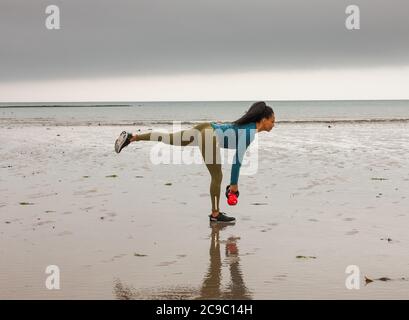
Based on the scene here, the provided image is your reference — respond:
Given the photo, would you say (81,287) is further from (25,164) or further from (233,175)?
(25,164)

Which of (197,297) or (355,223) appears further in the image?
(355,223)

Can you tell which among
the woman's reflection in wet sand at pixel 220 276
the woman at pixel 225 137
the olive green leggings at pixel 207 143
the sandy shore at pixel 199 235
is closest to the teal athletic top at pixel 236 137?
the woman at pixel 225 137

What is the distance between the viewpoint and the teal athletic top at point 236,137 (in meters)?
9.77

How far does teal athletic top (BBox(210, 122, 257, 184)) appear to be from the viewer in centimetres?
977

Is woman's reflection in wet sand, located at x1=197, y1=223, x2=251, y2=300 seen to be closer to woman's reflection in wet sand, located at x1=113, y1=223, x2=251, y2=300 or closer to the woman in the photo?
woman's reflection in wet sand, located at x1=113, y1=223, x2=251, y2=300

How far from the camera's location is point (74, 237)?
8531 millimetres

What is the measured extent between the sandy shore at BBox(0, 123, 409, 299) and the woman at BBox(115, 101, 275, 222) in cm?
61

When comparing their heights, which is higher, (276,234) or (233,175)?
(233,175)

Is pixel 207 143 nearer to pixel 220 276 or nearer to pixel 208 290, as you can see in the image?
pixel 220 276

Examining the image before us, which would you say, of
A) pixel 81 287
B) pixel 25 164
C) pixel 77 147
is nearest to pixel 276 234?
pixel 81 287

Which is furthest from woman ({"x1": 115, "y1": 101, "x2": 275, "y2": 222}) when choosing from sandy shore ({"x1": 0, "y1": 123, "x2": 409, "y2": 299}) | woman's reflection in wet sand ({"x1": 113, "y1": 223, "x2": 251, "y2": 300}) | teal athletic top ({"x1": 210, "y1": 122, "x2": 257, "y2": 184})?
woman's reflection in wet sand ({"x1": 113, "y1": 223, "x2": 251, "y2": 300})

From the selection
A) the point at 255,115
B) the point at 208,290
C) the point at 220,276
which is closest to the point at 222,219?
the point at 255,115

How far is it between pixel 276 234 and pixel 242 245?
840 millimetres

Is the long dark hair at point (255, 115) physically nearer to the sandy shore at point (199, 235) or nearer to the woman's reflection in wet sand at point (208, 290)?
the sandy shore at point (199, 235)
